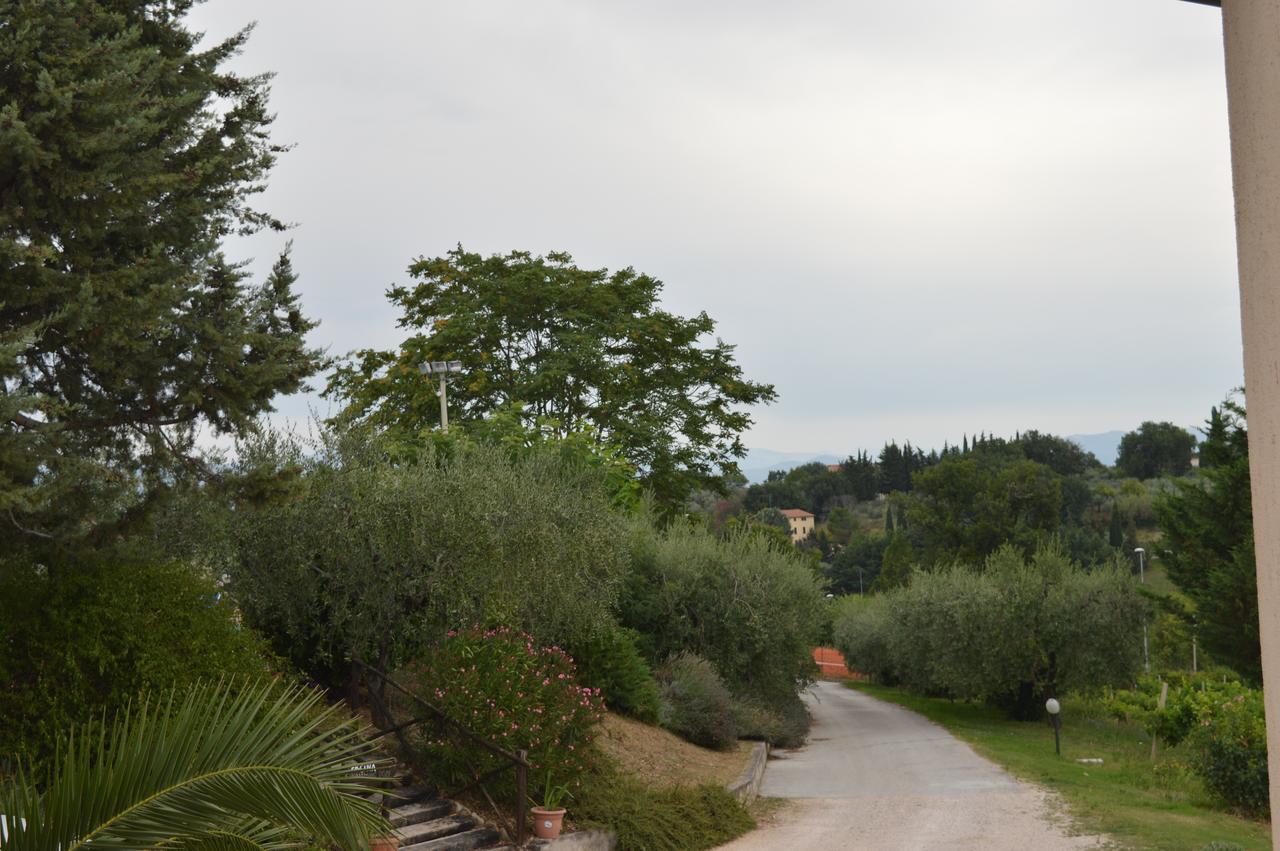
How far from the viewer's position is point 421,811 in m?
13.1

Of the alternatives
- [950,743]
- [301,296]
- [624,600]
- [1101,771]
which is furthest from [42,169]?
[950,743]

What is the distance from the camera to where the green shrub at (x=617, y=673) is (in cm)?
2052

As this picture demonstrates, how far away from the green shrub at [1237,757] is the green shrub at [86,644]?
14.6 meters

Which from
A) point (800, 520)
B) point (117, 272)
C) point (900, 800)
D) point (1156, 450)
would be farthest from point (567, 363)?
point (800, 520)

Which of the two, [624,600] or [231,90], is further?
[624,600]

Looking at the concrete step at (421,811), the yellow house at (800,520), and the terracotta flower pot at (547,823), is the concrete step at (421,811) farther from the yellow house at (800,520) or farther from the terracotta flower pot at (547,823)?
the yellow house at (800,520)

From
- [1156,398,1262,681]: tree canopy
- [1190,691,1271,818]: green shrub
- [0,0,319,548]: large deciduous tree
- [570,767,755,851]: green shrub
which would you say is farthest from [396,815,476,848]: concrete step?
[1156,398,1262,681]: tree canopy

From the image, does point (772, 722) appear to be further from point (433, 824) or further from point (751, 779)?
point (433, 824)

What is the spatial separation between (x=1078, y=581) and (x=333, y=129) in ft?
97.8

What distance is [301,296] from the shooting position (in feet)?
37.3

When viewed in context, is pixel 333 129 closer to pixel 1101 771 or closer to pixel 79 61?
pixel 79 61

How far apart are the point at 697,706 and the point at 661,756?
3.17 meters

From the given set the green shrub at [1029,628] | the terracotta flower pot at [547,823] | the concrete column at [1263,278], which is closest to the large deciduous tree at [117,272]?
the terracotta flower pot at [547,823]

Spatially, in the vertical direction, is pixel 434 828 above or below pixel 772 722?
above
